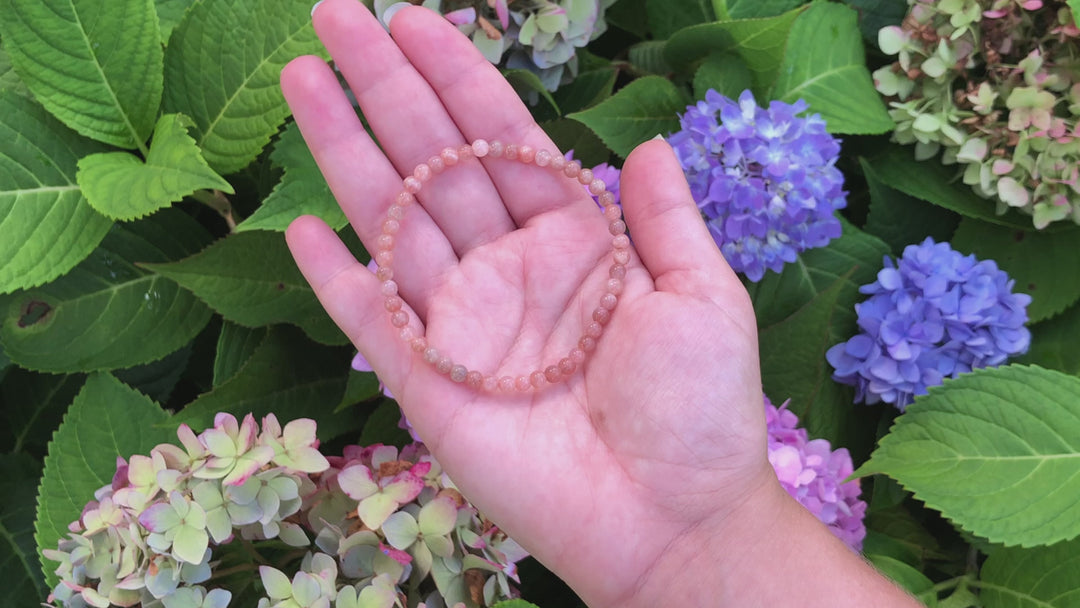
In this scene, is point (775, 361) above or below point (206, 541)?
below

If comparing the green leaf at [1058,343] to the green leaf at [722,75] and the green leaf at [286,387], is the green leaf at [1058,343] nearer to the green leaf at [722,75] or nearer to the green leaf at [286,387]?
the green leaf at [722,75]

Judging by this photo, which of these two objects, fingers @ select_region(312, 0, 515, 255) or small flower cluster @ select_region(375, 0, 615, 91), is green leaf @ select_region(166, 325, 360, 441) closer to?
fingers @ select_region(312, 0, 515, 255)

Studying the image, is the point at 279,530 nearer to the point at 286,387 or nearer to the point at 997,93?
the point at 286,387

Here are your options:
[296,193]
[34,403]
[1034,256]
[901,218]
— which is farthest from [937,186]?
[34,403]

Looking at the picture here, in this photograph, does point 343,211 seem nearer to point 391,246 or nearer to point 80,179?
Result: point 391,246

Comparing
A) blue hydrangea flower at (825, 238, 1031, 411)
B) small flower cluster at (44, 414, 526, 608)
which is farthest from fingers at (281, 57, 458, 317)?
blue hydrangea flower at (825, 238, 1031, 411)

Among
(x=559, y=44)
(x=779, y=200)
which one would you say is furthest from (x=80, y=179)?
(x=779, y=200)
